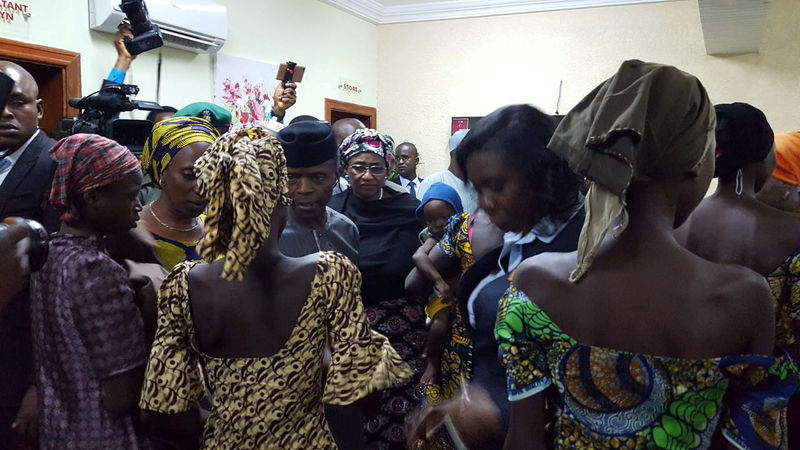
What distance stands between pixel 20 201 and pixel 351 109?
4.82 m

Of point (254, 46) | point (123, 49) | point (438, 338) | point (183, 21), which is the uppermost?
point (183, 21)

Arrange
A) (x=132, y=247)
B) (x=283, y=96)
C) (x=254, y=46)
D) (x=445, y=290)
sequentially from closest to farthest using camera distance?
(x=132, y=247) < (x=445, y=290) < (x=283, y=96) < (x=254, y=46)

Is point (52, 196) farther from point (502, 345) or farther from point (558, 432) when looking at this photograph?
point (558, 432)

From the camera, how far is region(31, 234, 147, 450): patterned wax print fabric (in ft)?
3.86

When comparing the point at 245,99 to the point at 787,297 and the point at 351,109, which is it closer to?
the point at 351,109

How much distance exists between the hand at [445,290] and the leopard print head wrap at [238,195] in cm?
95

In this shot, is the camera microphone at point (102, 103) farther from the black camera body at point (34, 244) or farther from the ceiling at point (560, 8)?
the ceiling at point (560, 8)

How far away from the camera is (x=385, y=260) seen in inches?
92.0

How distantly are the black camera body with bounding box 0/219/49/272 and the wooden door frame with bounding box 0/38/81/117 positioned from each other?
8.52 ft

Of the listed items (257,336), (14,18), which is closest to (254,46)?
(14,18)

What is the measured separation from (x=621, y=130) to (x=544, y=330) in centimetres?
33

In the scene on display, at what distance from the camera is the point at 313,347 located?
119 cm

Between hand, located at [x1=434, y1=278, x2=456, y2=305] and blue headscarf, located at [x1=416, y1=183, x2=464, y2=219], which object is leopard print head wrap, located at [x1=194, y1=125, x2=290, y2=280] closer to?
hand, located at [x1=434, y1=278, x2=456, y2=305]

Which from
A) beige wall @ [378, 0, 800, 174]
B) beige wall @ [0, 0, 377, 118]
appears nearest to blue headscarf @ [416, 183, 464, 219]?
beige wall @ [0, 0, 377, 118]
